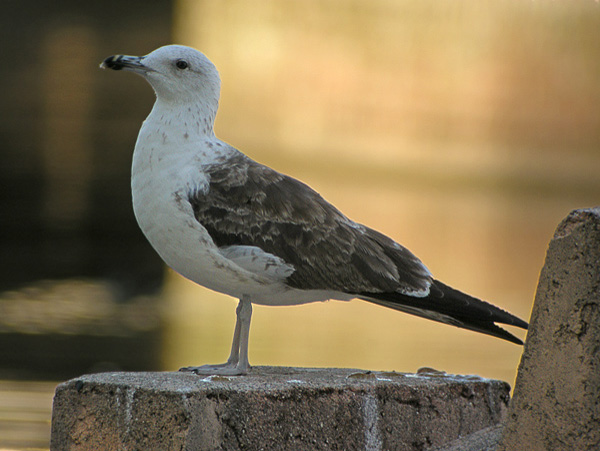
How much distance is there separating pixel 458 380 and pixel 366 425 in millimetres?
546

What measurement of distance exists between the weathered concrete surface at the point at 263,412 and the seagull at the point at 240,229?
30 centimetres

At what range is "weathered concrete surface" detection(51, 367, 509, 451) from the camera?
2.99m

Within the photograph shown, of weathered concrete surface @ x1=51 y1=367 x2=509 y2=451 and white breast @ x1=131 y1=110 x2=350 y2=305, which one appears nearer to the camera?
weathered concrete surface @ x1=51 y1=367 x2=509 y2=451

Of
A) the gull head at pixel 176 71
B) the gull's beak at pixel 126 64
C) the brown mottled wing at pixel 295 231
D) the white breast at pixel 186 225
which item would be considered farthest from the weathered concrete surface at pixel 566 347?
the gull's beak at pixel 126 64

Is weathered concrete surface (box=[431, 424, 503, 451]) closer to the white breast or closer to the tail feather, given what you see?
the tail feather

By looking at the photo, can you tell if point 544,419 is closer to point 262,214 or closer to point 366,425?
point 366,425

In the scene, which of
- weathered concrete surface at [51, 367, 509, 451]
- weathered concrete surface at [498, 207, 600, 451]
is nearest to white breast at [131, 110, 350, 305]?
weathered concrete surface at [51, 367, 509, 451]

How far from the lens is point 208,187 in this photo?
3283mm

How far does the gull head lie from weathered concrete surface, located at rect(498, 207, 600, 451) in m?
1.53

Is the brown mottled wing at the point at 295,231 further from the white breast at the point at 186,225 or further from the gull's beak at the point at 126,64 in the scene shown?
the gull's beak at the point at 126,64

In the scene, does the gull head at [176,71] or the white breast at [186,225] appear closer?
the white breast at [186,225]

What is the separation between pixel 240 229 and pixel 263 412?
0.67 meters

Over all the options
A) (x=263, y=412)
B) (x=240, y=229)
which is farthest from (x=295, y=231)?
(x=263, y=412)

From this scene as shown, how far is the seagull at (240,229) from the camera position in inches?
127
